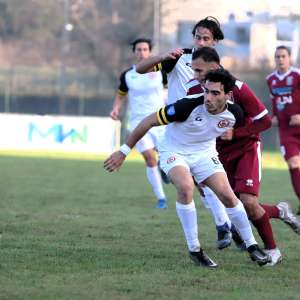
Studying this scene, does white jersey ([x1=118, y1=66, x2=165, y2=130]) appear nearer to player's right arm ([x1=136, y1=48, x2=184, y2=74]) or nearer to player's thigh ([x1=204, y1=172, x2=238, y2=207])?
player's right arm ([x1=136, y1=48, x2=184, y2=74])

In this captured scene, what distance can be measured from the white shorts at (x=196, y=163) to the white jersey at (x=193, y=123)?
0.15 ft

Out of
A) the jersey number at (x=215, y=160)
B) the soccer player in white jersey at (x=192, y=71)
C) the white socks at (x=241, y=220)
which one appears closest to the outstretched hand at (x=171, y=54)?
the soccer player in white jersey at (x=192, y=71)

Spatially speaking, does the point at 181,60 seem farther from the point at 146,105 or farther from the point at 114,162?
the point at 146,105

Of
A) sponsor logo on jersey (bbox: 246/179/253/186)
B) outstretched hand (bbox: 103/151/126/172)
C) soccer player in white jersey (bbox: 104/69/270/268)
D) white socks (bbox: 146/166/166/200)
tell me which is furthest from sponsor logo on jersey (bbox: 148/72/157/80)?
outstretched hand (bbox: 103/151/126/172)

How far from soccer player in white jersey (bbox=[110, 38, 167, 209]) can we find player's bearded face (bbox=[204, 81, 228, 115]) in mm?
5247

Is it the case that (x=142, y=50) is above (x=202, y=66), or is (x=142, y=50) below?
below

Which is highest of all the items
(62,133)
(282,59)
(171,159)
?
(282,59)

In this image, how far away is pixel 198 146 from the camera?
7.30 meters

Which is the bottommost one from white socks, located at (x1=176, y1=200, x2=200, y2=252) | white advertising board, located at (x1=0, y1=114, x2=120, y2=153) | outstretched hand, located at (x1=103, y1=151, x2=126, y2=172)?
white advertising board, located at (x1=0, y1=114, x2=120, y2=153)

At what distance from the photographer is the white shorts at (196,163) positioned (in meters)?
7.23

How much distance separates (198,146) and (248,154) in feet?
2.36

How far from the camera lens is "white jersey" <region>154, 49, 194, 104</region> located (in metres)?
8.42

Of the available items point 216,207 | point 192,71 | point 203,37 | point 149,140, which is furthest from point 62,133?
point 203,37

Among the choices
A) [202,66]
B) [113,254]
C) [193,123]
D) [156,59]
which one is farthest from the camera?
[113,254]
